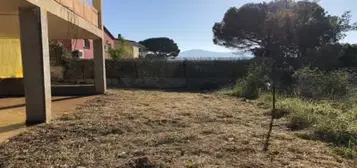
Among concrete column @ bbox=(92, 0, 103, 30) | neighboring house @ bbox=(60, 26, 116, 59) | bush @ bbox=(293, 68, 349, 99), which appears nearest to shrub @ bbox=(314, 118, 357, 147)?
bush @ bbox=(293, 68, 349, 99)

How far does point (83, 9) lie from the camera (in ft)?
31.9

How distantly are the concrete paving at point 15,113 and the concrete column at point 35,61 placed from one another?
0.39m

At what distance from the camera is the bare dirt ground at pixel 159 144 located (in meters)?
4.11

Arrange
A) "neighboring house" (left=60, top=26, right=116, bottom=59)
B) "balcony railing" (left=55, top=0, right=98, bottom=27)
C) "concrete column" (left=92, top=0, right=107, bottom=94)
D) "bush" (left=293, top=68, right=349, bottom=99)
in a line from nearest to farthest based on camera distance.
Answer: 1. "balcony railing" (left=55, top=0, right=98, bottom=27)
2. "bush" (left=293, top=68, right=349, bottom=99)
3. "concrete column" (left=92, top=0, right=107, bottom=94)
4. "neighboring house" (left=60, top=26, right=116, bottom=59)

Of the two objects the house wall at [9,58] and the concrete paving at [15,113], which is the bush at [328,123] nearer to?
the concrete paving at [15,113]

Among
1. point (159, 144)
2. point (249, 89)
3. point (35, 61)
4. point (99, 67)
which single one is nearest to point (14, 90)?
point (99, 67)

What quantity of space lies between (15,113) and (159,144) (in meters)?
4.70

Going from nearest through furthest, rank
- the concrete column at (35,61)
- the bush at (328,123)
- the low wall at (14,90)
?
the bush at (328,123)
the concrete column at (35,61)
the low wall at (14,90)

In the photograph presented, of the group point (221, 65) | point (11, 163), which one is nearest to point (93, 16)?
point (11, 163)

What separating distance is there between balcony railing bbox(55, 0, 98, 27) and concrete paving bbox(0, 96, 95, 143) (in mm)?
2479

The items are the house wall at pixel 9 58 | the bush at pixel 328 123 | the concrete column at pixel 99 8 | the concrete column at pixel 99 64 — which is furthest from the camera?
the house wall at pixel 9 58

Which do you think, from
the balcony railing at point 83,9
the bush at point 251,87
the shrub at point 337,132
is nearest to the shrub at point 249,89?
the bush at point 251,87

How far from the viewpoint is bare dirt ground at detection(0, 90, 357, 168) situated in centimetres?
411

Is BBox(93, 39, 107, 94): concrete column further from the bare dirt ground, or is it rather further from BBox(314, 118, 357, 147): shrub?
BBox(314, 118, 357, 147): shrub
